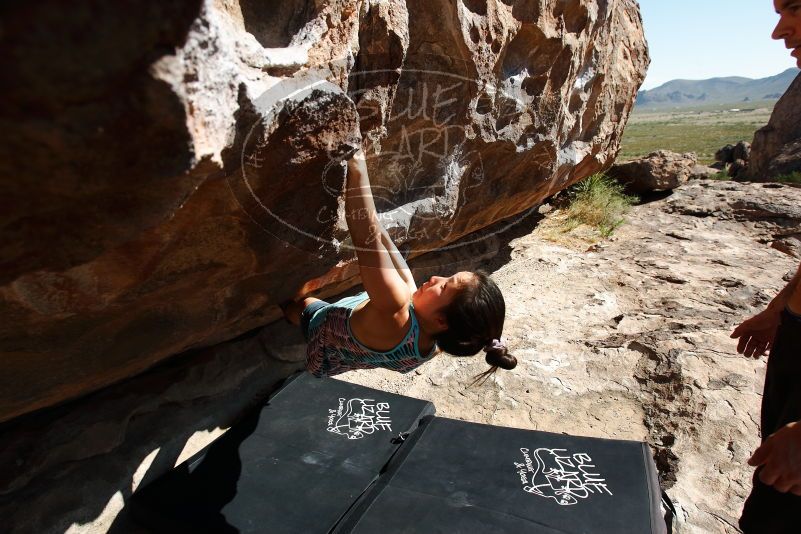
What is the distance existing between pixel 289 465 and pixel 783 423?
6.28ft

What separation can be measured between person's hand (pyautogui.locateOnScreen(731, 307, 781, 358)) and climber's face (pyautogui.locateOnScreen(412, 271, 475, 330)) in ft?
3.72

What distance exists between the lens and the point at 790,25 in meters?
1.54

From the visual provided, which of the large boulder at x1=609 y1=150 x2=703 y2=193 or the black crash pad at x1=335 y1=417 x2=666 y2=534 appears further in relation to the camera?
the large boulder at x1=609 y1=150 x2=703 y2=193

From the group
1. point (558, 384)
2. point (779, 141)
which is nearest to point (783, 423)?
point (558, 384)

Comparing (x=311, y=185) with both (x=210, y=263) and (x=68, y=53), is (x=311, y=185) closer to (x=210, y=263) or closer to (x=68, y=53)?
(x=210, y=263)

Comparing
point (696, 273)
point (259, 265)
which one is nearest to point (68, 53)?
point (259, 265)

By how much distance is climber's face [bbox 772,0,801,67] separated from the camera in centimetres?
149

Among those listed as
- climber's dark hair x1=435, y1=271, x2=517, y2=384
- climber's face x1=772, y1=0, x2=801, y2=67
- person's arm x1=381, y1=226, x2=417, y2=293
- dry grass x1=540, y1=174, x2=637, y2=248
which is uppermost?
climber's face x1=772, y1=0, x2=801, y2=67

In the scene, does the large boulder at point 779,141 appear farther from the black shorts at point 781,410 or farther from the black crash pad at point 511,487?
the black shorts at point 781,410

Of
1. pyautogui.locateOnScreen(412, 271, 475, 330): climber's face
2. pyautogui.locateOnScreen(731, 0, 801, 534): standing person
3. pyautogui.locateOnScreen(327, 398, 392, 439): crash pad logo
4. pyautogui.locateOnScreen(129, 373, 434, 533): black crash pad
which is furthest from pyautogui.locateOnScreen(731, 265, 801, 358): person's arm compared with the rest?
pyautogui.locateOnScreen(327, 398, 392, 439): crash pad logo

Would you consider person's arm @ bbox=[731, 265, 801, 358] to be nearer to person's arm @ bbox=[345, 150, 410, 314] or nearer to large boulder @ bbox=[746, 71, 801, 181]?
person's arm @ bbox=[345, 150, 410, 314]

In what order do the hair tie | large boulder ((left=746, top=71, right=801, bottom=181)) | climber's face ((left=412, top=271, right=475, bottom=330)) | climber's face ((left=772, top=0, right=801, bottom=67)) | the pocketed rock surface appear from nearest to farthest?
climber's face ((left=772, top=0, right=801, bottom=67)) → climber's face ((left=412, top=271, right=475, bottom=330)) → the hair tie → the pocketed rock surface → large boulder ((left=746, top=71, right=801, bottom=181))

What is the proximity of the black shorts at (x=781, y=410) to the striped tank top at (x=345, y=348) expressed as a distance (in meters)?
1.11

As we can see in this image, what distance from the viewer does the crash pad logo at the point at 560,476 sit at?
2.16 meters
